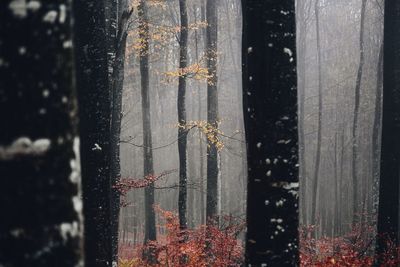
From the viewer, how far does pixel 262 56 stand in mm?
4129

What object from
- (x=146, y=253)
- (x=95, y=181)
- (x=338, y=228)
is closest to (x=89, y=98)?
(x=95, y=181)

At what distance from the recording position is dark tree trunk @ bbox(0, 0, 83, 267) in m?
1.13

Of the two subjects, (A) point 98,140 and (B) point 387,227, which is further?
(B) point 387,227

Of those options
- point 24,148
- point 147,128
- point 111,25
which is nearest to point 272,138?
point 24,148

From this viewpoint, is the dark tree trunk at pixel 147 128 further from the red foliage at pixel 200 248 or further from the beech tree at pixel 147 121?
the red foliage at pixel 200 248

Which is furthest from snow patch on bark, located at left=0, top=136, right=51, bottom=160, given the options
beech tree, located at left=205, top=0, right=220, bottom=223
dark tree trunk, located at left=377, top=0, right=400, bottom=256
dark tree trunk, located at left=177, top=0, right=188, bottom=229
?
beech tree, located at left=205, top=0, right=220, bottom=223

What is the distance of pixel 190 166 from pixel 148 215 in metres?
22.4

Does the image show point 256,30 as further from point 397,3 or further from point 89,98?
point 397,3

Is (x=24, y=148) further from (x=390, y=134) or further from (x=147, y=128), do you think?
(x=147, y=128)

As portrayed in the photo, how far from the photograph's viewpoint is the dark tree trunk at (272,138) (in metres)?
4.07

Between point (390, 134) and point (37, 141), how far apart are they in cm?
974

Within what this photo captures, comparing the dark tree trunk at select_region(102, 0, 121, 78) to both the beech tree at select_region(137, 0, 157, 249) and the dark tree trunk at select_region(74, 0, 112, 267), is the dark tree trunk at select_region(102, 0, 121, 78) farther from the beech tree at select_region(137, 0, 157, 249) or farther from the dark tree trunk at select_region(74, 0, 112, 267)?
the beech tree at select_region(137, 0, 157, 249)

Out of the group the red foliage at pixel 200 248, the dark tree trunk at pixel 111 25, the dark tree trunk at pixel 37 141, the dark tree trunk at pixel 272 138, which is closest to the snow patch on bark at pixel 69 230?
the dark tree trunk at pixel 37 141

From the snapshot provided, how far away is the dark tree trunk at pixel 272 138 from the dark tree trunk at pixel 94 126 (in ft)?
9.13
